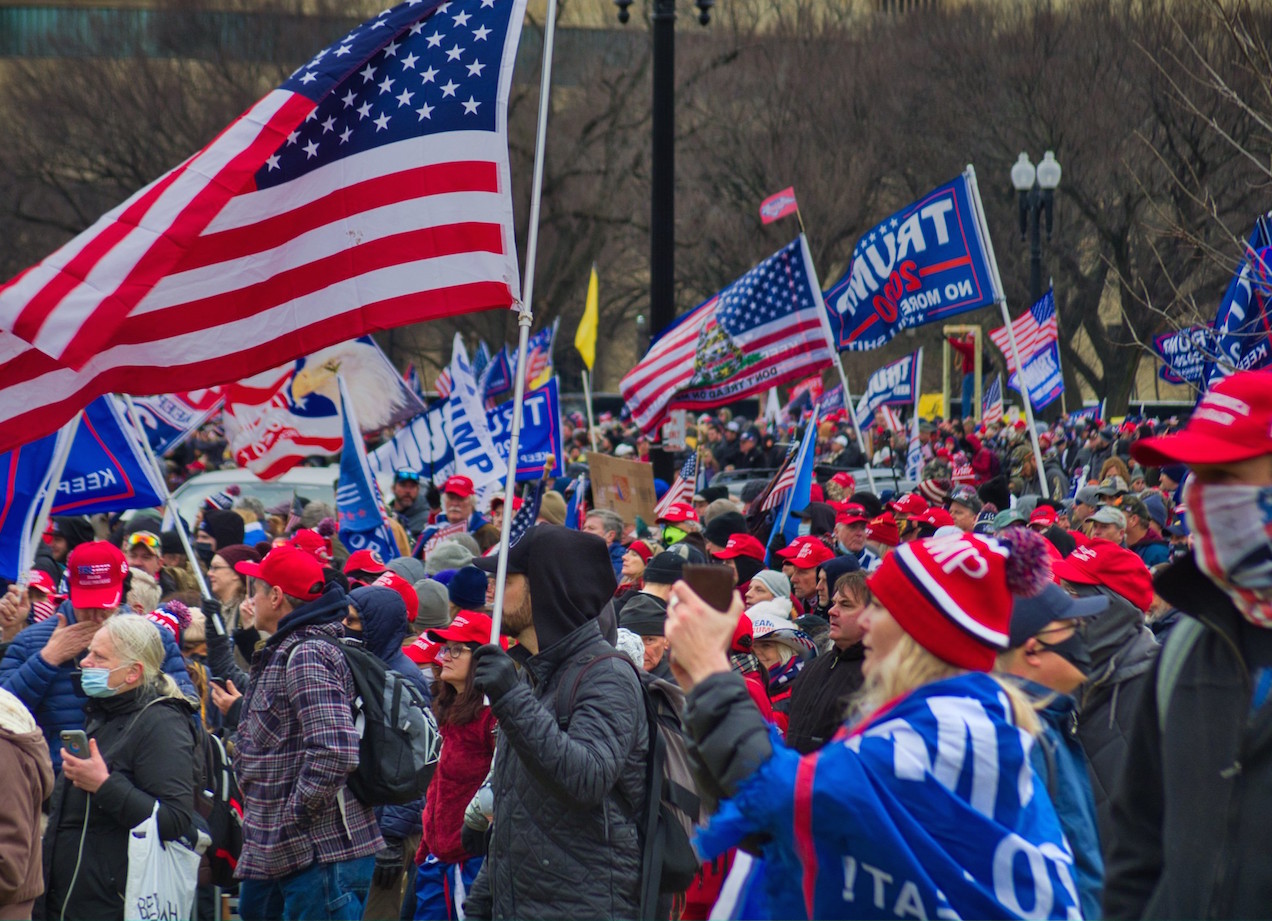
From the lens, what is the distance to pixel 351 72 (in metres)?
5.57

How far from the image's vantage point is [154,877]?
199 inches

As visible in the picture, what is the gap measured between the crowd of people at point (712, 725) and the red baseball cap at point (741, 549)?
0.46 meters

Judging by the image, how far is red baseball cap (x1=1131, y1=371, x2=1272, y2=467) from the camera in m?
2.62

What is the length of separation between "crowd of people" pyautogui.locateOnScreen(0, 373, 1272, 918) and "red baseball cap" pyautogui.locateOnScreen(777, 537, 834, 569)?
0.06 feet

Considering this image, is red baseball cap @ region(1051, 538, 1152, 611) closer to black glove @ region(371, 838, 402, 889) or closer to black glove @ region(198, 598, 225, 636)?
black glove @ region(371, 838, 402, 889)

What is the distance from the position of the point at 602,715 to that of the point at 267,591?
1.98 metres

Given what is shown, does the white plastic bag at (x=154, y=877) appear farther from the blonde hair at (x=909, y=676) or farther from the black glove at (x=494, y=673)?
the blonde hair at (x=909, y=676)

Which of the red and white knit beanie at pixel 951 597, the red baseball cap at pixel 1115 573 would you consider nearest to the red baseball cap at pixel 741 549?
the red baseball cap at pixel 1115 573

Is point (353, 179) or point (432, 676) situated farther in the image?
point (432, 676)

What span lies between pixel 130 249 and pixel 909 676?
11.4 ft

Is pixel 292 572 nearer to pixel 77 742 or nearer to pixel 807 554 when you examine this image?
pixel 77 742

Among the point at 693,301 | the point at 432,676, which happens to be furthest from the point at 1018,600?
the point at 693,301

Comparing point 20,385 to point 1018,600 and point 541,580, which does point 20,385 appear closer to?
point 541,580

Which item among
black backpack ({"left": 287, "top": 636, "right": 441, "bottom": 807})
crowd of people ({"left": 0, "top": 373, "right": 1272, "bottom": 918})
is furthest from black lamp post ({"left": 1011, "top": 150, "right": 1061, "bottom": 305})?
black backpack ({"left": 287, "top": 636, "right": 441, "bottom": 807})
